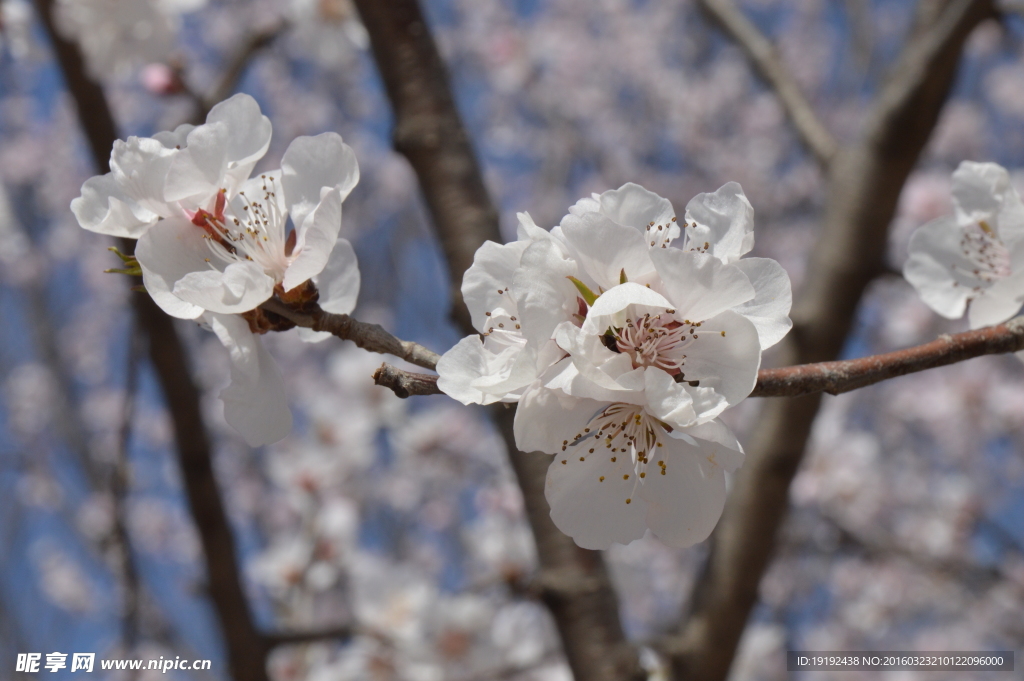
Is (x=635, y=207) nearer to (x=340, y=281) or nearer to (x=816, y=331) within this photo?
(x=340, y=281)

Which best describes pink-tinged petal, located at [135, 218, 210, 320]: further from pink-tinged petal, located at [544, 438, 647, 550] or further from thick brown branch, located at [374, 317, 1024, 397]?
pink-tinged petal, located at [544, 438, 647, 550]

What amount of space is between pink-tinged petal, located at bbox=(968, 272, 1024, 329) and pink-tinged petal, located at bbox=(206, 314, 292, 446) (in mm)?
794

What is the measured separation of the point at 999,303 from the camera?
89 cm

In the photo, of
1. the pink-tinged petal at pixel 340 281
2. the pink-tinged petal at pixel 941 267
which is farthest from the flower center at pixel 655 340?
the pink-tinged petal at pixel 941 267

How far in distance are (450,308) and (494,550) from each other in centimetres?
208

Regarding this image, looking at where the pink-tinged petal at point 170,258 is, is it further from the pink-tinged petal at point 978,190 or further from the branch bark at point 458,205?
the pink-tinged petal at point 978,190

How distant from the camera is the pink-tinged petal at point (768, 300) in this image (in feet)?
2.15

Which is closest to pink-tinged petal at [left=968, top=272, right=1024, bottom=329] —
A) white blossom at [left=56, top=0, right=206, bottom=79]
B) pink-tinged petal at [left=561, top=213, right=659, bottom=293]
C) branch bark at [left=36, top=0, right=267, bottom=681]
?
pink-tinged petal at [left=561, top=213, right=659, bottom=293]

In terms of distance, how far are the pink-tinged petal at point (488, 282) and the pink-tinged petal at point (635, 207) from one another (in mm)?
105

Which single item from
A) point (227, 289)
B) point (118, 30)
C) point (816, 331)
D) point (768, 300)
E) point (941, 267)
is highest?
point (118, 30)

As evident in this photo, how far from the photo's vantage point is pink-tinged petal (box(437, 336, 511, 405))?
63 centimetres

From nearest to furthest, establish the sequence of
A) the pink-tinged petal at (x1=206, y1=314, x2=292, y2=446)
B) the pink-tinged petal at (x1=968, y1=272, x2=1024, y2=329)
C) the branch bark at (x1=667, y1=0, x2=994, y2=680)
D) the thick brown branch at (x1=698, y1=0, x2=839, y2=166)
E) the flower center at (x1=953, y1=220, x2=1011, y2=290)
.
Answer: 1. the pink-tinged petal at (x1=206, y1=314, x2=292, y2=446)
2. the pink-tinged petal at (x1=968, y1=272, x2=1024, y2=329)
3. the flower center at (x1=953, y1=220, x2=1011, y2=290)
4. the branch bark at (x1=667, y1=0, x2=994, y2=680)
5. the thick brown branch at (x1=698, y1=0, x2=839, y2=166)

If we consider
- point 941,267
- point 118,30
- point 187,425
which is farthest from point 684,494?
point 118,30

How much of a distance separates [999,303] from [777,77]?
1458 mm
